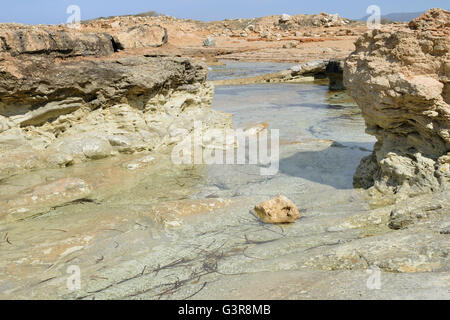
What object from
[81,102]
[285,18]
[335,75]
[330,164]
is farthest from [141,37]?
[285,18]

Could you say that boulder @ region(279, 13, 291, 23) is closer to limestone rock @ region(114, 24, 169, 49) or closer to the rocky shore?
limestone rock @ region(114, 24, 169, 49)

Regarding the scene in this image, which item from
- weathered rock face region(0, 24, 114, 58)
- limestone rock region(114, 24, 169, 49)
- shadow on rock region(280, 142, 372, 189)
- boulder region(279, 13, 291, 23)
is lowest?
shadow on rock region(280, 142, 372, 189)

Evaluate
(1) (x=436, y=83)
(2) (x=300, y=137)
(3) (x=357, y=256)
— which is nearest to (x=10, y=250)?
(3) (x=357, y=256)

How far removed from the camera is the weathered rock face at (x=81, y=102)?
495 cm

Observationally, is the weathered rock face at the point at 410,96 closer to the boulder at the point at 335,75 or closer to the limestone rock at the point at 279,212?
the limestone rock at the point at 279,212

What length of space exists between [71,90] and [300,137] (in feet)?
11.4

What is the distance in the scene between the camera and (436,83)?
3736 millimetres

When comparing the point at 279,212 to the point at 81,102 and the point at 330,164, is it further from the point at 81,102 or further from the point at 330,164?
the point at 81,102

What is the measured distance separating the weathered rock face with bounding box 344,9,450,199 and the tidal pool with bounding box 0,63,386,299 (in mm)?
522

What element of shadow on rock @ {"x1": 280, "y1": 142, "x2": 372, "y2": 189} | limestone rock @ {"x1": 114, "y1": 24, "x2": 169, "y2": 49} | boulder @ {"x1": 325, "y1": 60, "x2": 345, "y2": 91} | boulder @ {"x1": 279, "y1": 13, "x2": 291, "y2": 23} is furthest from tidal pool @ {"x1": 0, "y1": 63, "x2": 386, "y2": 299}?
boulder @ {"x1": 279, "y1": 13, "x2": 291, "y2": 23}

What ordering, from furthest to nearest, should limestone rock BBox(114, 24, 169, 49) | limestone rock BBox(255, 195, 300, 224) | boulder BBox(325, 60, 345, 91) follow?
boulder BBox(325, 60, 345, 91) < limestone rock BBox(114, 24, 169, 49) < limestone rock BBox(255, 195, 300, 224)

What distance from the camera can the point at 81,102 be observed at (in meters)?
5.57

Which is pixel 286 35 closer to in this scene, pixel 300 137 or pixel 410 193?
pixel 300 137

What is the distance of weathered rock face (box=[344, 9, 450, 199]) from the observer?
12.2 feet
